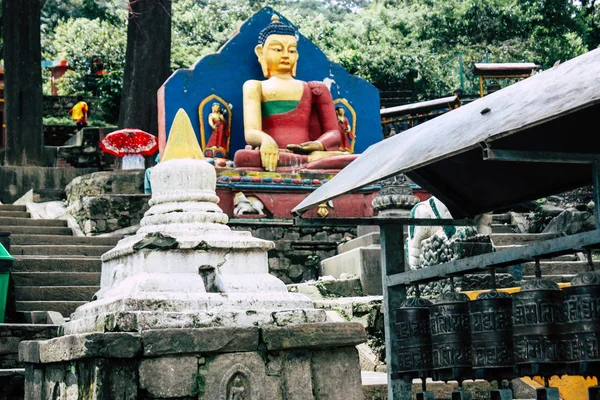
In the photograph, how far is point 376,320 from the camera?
9391 millimetres

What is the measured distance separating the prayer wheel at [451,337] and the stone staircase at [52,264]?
18.2 ft

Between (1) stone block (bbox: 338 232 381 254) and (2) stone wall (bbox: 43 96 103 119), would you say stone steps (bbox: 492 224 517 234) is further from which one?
(2) stone wall (bbox: 43 96 103 119)

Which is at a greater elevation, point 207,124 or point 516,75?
point 516,75

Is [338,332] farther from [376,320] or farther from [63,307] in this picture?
[63,307]

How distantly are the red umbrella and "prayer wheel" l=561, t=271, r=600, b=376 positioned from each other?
14178 millimetres

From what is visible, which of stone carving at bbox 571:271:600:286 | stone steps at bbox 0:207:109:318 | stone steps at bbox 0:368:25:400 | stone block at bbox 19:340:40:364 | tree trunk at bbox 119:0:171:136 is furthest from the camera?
tree trunk at bbox 119:0:171:136

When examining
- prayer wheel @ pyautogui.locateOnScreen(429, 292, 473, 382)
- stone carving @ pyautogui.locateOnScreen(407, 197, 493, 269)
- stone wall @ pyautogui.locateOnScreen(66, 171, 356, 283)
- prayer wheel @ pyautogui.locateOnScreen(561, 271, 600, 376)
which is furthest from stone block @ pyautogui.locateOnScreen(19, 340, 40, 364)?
stone wall @ pyautogui.locateOnScreen(66, 171, 356, 283)

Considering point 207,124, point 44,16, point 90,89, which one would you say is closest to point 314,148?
point 207,124

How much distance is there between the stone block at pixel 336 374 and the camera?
5535 millimetres

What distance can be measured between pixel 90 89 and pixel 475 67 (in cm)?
1327

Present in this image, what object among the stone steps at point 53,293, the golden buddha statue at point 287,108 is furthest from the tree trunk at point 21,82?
the stone steps at point 53,293

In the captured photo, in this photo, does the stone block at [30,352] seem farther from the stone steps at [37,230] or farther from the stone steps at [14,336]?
the stone steps at [37,230]

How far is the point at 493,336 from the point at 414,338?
0.75m

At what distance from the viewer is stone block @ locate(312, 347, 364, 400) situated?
218 inches
